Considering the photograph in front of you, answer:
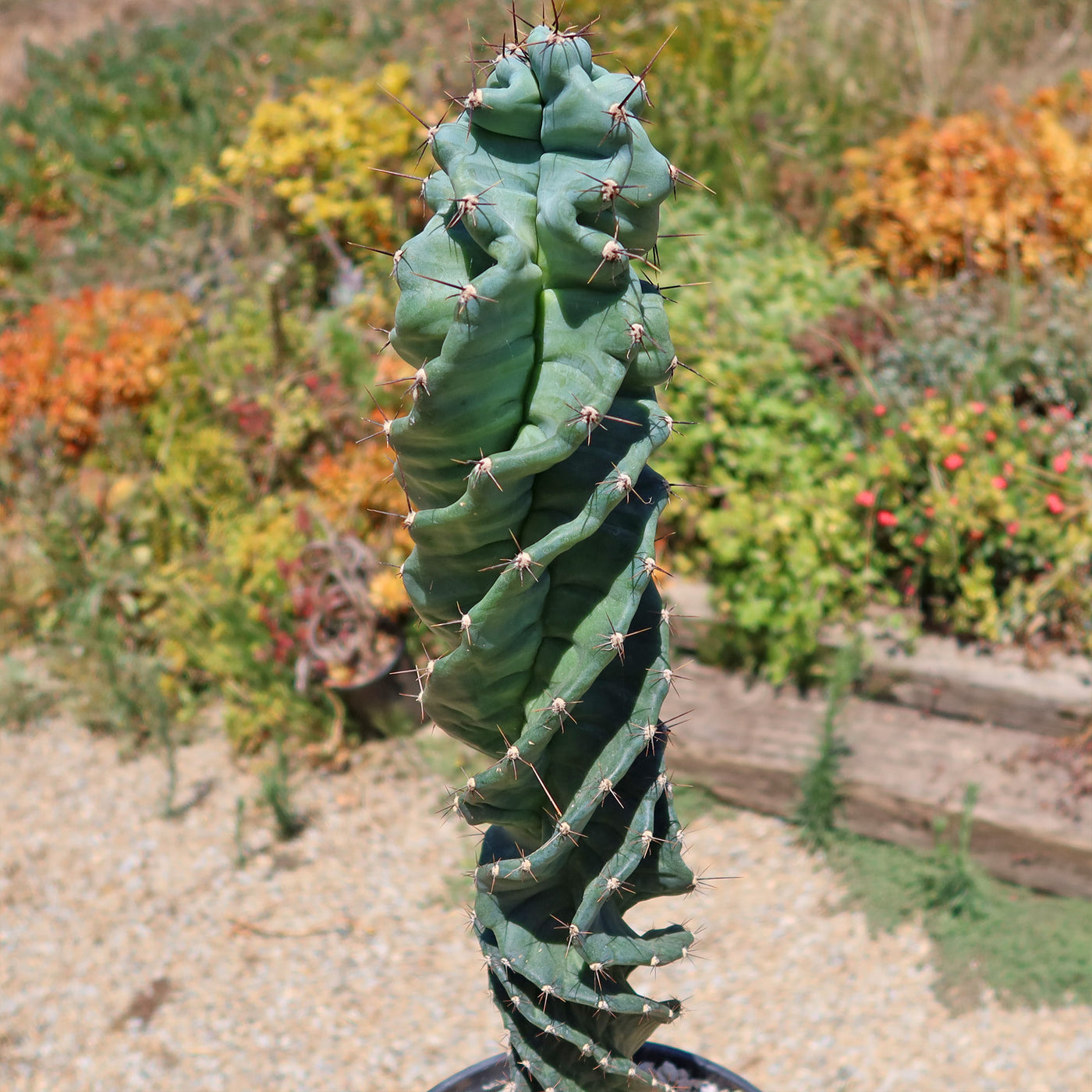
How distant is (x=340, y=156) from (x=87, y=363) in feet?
5.61

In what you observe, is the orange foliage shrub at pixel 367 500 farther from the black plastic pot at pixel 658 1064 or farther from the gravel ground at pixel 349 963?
the black plastic pot at pixel 658 1064

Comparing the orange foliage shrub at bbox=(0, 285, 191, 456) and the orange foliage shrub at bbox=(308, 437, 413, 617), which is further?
the orange foliage shrub at bbox=(0, 285, 191, 456)

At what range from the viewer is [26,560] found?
16.6 ft

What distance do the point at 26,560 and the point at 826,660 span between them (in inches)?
151

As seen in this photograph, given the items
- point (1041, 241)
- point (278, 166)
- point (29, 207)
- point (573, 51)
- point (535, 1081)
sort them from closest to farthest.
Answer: point (573, 51) < point (535, 1081) < point (1041, 241) < point (278, 166) < point (29, 207)

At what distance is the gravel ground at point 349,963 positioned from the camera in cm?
296

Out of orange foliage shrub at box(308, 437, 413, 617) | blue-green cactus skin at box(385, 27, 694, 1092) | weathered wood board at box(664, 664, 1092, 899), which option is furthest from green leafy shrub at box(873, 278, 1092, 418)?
blue-green cactus skin at box(385, 27, 694, 1092)

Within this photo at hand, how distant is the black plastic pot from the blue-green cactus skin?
0.48 meters

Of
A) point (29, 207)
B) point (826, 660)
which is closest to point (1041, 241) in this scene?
point (826, 660)

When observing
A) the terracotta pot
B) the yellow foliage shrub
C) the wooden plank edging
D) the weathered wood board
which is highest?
the yellow foliage shrub

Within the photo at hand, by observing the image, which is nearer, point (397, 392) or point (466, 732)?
point (466, 732)

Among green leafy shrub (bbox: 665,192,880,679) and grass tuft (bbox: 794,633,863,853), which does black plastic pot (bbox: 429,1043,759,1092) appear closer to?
grass tuft (bbox: 794,633,863,853)

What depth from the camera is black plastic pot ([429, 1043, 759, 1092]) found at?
1.98 metres

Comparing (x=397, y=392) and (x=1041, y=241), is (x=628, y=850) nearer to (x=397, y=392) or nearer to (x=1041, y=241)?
(x=397, y=392)
